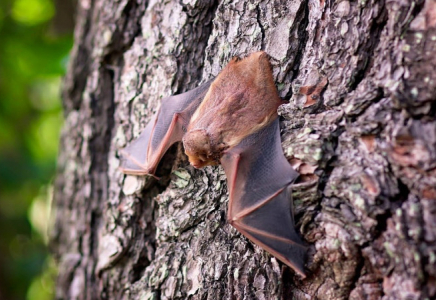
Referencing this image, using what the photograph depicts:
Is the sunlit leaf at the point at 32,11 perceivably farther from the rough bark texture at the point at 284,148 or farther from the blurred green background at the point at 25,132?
the rough bark texture at the point at 284,148

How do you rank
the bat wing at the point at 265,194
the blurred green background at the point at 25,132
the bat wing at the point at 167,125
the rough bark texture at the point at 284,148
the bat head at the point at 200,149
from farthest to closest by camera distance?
the blurred green background at the point at 25,132 < the bat wing at the point at 167,125 < the bat head at the point at 200,149 < the bat wing at the point at 265,194 < the rough bark texture at the point at 284,148

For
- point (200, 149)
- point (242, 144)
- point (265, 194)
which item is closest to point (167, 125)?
point (200, 149)

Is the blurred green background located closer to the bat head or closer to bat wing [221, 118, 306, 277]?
the bat head

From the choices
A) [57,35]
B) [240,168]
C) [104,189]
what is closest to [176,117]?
[240,168]

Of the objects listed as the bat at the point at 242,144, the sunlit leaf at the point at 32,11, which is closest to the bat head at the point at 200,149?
the bat at the point at 242,144

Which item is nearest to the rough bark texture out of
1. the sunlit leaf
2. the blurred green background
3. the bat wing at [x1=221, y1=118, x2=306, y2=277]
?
the bat wing at [x1=221, y1=118, x2=306, y2=277]

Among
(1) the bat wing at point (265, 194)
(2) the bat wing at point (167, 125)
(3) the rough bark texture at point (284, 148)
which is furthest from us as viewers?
(2) the bat wing at point (167, 125)

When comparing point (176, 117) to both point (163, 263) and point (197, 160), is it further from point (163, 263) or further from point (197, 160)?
point (163, 263)
